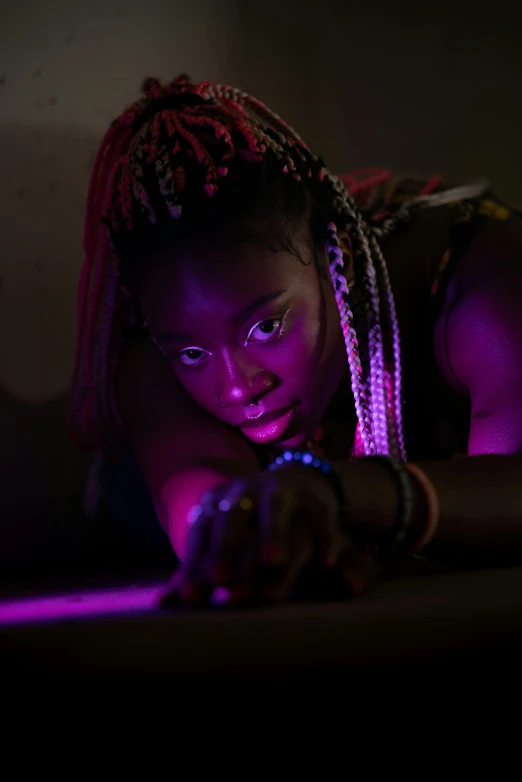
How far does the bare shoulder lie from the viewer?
126cm

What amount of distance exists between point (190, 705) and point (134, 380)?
96cm

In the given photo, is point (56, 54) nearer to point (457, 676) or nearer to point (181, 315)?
point (181, 315)

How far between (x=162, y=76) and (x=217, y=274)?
3.31 ft

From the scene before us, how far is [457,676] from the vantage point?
544 millimetres

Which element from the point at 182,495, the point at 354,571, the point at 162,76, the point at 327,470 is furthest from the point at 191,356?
the point at 162,76

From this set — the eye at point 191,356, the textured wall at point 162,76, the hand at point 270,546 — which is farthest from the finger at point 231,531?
the textured wall at point 162,76

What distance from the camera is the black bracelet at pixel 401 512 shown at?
868 millimetres

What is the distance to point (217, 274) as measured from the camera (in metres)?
1.13

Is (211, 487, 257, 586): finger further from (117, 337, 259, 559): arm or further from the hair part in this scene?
the hair part

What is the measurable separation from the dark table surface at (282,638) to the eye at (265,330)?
518 mm

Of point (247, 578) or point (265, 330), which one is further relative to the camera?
point (265, 330)

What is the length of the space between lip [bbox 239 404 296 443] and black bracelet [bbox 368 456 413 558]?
1.23 ft

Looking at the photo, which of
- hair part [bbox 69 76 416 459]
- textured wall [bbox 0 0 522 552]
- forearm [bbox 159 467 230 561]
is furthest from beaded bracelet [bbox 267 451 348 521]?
textured wall [bbox 0 0 522 552]

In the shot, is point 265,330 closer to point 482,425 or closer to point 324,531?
point 482,425
